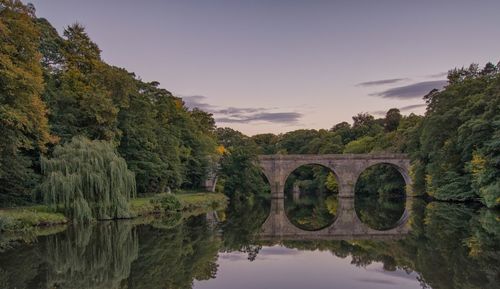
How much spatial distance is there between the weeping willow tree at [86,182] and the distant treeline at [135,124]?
3.49ft

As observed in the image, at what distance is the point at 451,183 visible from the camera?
123ft

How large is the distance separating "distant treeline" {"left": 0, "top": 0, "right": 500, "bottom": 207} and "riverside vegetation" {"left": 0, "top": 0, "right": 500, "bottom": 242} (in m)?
0.07

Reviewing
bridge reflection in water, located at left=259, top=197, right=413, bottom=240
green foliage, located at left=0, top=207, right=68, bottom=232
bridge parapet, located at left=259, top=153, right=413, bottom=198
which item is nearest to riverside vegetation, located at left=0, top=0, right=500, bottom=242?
green foliage, located at left=0, top=207, right=68, bottom=232

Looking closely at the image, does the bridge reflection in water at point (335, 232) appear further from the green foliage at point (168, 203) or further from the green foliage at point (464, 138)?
the green foliage at point (464, 138)

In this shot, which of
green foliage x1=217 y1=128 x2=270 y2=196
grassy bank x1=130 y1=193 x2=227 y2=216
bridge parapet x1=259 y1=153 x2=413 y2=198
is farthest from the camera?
bridge parapet x1=259 y1=153 x2=413 y2=198

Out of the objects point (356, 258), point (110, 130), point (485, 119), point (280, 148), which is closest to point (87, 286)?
point (356, 258)

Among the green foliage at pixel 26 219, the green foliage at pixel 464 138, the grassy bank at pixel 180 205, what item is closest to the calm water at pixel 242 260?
the green foliage at pixel 26 219

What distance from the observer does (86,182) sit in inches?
879

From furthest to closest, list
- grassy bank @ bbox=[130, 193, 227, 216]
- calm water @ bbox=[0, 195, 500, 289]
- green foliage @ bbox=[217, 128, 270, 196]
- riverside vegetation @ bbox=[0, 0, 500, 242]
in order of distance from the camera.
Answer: green foliage @ bbox=[217, 128, 270, 196], grassy bank @ bbox=[130, 193, 227, 216], riverside vegetation @ bbox=[0, 0, 500, 242], calm water @ bbox=[0, 195, 500, 289]

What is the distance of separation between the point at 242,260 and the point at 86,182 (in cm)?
1046

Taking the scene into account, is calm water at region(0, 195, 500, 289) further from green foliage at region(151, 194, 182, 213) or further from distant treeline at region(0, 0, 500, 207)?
green foliage at region(151, 194, 182, 213)

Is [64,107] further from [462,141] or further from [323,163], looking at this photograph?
[323,163]

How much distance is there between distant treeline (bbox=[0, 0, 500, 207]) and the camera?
Answer: 21.7m

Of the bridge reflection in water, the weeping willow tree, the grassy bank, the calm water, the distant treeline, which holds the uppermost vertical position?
the distant treeline
